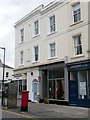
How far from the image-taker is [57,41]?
27781 mm

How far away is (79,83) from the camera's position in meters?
24.4

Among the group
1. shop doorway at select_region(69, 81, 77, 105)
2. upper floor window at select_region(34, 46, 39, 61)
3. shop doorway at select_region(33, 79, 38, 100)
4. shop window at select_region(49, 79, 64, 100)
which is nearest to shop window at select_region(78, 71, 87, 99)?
shop doorway at select_region(69, 81, 77, 105)

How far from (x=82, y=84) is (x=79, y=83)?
1.15 ft

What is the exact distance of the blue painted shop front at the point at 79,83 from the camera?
23375 mm

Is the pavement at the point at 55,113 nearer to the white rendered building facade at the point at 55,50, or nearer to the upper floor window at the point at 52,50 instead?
the white rendered building facade at the point at 55,50

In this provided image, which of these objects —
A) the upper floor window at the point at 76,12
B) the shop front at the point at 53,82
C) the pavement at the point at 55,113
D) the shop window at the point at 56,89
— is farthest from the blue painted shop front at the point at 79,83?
the upper floor window at the point at 76,12

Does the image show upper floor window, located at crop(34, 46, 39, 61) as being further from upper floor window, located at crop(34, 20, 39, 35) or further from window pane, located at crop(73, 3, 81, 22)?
window pane, located at crop(73, 3, 81, 22)

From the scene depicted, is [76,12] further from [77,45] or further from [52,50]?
[52,50]

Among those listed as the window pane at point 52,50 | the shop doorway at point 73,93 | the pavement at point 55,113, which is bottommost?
the pavement at point 55,113

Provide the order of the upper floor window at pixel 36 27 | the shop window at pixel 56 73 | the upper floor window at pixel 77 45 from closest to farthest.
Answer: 1. the upper floor window at pixel 77 45
2. the shop window at pixel 56 73
3. the upper floor window at pixel 36 27

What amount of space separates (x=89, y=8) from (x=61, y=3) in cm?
439

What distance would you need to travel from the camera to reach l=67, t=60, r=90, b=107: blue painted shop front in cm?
2338

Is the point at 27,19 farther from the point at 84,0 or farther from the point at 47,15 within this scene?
the point at 84,0

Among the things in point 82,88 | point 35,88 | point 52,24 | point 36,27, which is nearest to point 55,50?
point 52,24
